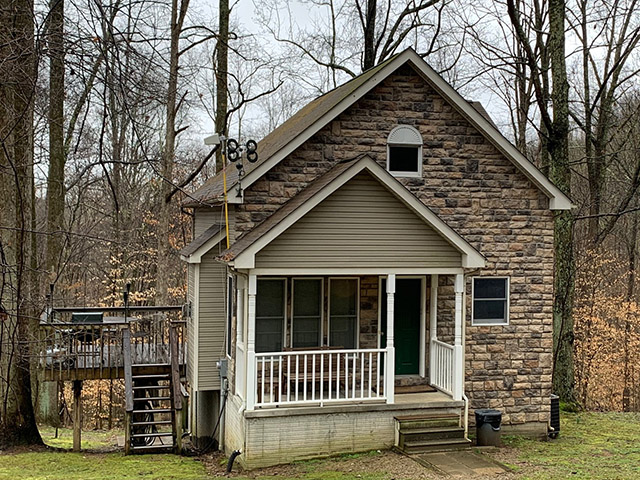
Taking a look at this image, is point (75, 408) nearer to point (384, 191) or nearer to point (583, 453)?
point (384, 191)

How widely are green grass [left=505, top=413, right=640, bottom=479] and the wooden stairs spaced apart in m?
1.10

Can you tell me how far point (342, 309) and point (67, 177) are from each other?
52.5 ft

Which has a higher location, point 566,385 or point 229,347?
point 229,347

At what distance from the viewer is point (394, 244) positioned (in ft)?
38.8

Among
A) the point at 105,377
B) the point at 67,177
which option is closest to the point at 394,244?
the point at 105,377

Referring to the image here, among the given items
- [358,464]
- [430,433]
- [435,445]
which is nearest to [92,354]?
[358,464]

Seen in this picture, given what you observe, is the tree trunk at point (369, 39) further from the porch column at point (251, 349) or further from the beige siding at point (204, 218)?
the porch column at point (251, 349)

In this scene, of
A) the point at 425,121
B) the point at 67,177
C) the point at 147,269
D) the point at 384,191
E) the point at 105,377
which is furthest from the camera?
the point at 147,269

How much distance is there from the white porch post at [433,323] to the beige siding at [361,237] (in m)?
0.98

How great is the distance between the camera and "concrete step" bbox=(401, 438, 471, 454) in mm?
11367

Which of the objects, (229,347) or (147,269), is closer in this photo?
(229,347)

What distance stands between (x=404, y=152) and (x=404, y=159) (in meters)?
0.14

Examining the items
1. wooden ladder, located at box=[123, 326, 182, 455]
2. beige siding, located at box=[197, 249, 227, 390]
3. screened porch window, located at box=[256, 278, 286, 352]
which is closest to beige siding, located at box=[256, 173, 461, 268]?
screened porch window, located at box=[256, 278, 286, 352]

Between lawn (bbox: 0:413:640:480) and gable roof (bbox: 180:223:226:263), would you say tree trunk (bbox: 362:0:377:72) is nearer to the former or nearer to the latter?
gable roof (bbox: 180:223:226:263)
